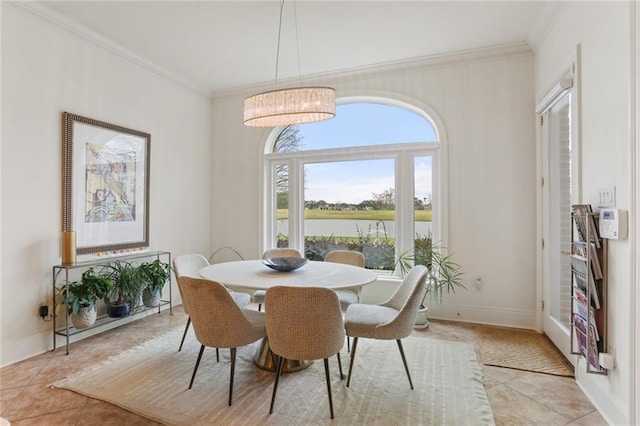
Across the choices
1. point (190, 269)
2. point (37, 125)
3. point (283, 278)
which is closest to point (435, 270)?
point (283, 278)

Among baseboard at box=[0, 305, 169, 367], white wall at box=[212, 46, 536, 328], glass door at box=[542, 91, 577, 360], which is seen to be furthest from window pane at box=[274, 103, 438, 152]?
baseboard at box=[0, 305, 169, 367]

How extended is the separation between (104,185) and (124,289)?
3.48 ft

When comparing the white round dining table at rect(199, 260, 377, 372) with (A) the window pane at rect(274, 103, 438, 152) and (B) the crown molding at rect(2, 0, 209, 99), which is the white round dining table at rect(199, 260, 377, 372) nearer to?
(A) the window pane at rect(274, 103, 438, 152)

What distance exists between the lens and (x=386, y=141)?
4.11 meters

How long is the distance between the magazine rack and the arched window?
1766 mm

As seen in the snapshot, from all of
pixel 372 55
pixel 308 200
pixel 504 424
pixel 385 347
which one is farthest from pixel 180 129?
pixel 504 424

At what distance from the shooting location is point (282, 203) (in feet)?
15.3

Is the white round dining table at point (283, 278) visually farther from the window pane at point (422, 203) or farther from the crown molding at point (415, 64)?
the crown molding at point (415, 64)

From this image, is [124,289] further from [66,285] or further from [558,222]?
[558,222]

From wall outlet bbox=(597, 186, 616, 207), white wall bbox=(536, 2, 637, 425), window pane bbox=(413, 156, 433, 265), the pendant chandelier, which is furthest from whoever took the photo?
window pane bbox=(413, 156, 433, 265)

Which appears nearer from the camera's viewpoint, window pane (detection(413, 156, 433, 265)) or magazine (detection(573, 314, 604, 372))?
magazine (detection(573, 314, 604, 372))

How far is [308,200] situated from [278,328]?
110 inches

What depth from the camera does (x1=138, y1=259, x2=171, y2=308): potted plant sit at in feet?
11.5

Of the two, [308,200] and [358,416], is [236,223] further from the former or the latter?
[358,416]
